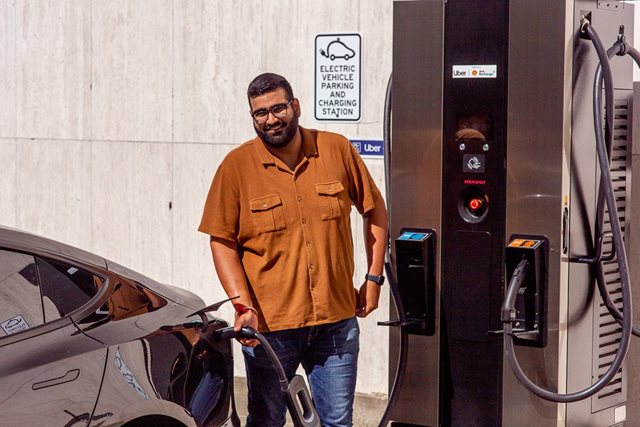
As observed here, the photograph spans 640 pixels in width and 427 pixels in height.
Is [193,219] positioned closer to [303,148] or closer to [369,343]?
[369,343]

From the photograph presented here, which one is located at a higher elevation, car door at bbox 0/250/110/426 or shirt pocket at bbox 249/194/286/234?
shirt pocket at bbox 249/194/286/234

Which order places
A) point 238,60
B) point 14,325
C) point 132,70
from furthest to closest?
point 132,70, point 238,60, point 14,325

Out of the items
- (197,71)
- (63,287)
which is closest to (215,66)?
(197,71)

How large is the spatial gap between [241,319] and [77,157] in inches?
159

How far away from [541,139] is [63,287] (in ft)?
7.41

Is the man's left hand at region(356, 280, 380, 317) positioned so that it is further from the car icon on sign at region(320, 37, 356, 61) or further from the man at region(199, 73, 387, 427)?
the car icon on sign at region(320, 37, 356, 61)

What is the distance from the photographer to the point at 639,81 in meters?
6.63

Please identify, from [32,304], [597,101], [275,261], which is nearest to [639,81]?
[597,101]

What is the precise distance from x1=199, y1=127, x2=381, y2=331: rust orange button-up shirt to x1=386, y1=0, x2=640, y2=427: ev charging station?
0.71 meters

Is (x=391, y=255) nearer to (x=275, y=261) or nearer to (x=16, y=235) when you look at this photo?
(x=275, y=261)

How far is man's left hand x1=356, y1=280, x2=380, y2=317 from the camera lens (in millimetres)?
5469

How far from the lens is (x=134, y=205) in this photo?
847cm

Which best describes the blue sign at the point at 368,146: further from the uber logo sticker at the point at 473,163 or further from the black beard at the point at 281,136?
the black beard at the point at 281,136

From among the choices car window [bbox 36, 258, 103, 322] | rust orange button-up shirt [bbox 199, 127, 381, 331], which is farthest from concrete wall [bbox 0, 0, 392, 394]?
car window [bbox 36, 258, 103, 322]
